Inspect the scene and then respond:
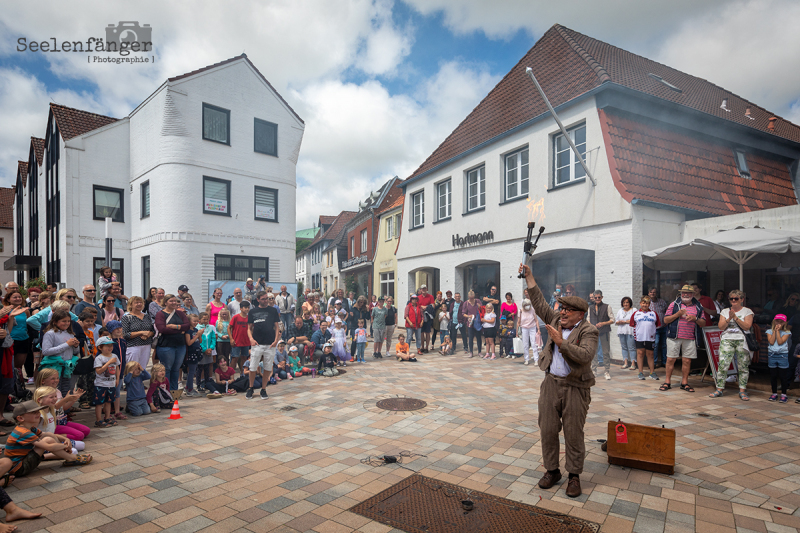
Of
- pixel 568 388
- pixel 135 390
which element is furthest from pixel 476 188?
pixel 568 388

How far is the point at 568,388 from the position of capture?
13.6 ft

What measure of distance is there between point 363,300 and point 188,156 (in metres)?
9.61

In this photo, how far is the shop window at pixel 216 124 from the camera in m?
18.6

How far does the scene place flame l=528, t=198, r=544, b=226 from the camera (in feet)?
44.7

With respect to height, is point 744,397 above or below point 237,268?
below

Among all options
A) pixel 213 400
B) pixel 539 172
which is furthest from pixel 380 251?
pixel 213 400

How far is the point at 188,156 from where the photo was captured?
17.8m

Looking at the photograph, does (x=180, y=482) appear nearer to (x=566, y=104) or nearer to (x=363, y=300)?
(x=363, y=300)

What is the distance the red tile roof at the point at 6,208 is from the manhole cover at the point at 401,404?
4716cm

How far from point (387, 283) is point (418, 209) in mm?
6507

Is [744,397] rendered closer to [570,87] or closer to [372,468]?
[372,468]

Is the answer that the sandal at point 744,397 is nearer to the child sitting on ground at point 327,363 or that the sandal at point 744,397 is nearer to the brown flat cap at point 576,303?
the brown flat cap at point 576,303

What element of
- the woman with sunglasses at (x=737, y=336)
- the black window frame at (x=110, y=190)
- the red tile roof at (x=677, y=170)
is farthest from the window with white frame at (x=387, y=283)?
the woman with sunglasses at (x=737, y=336)

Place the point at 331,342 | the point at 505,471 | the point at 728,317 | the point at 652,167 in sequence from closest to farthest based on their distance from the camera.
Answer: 1. the point at 505,471
2. the point at 728,317
3. the point at 331,342
4. the point at 652,167
